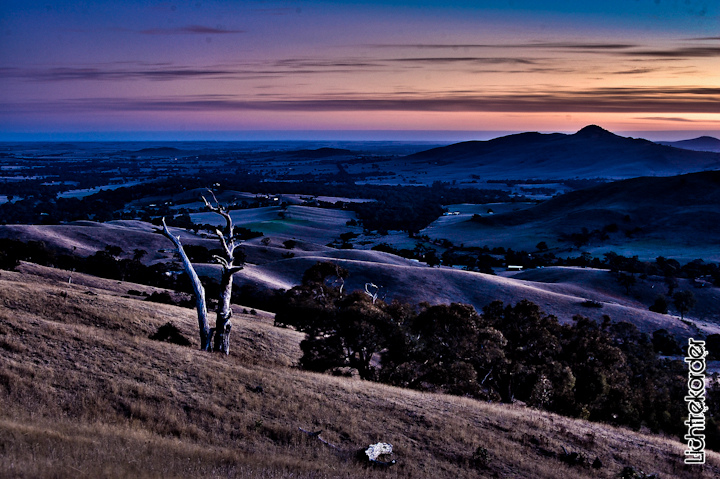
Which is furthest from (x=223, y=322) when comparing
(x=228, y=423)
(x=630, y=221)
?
(x=630, y=221)

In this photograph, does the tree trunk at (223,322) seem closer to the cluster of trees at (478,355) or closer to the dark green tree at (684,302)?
the cluster of trees at (478,355)

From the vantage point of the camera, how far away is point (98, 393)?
1481 cm

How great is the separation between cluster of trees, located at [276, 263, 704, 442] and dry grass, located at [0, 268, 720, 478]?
600cm

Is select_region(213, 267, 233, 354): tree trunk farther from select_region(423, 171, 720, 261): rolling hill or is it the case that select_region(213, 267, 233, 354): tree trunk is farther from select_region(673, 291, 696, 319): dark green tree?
select_region(423, 171, 720, 261): rolling hill

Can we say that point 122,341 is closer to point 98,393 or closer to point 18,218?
point 98,393

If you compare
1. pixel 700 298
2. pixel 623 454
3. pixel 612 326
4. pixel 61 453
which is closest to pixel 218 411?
pixel 61 453

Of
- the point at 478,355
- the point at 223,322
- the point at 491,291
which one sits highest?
the point at 223,322

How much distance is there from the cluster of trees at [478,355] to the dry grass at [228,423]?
19.7 ft

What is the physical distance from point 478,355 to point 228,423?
1704cm

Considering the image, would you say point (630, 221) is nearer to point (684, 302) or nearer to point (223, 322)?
point (684, 302)

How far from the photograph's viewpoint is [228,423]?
14641mm

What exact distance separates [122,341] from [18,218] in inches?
6907

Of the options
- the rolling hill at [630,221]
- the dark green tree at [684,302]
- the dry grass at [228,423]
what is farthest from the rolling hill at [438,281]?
the rolling hill at [630,221]

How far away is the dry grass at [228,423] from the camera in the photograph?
36.8 ft
